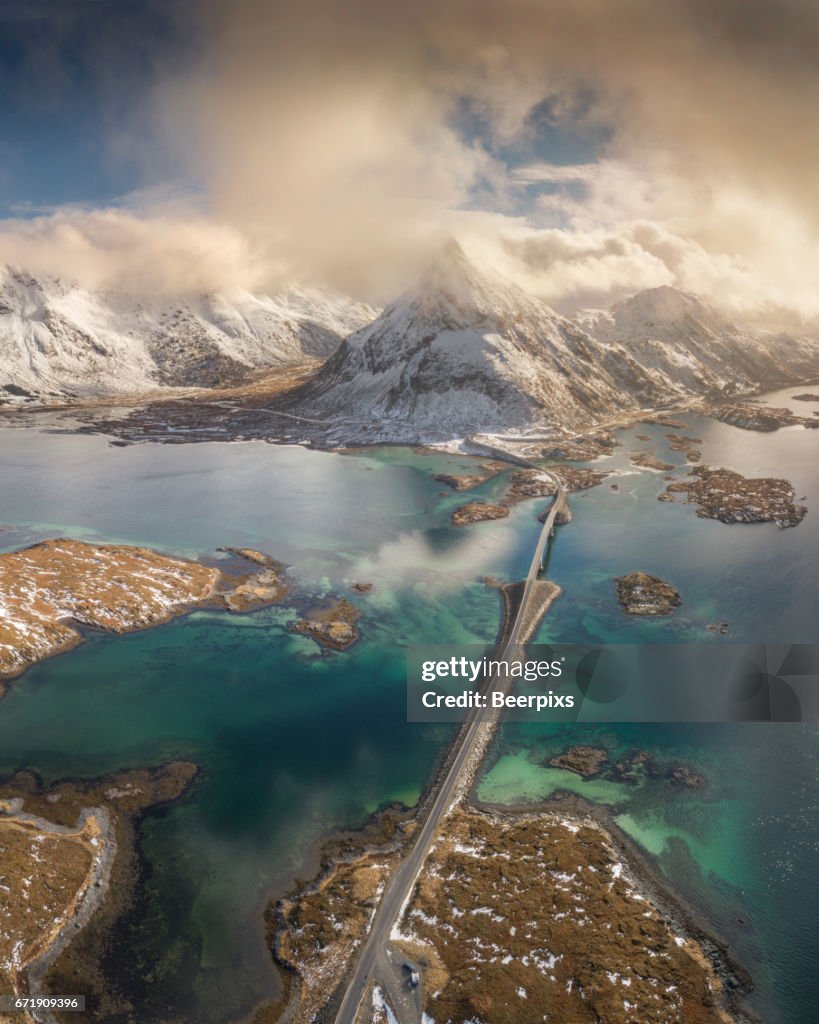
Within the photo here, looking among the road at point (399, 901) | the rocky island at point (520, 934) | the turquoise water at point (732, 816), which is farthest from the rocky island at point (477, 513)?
the rocky island at point (520, 934)

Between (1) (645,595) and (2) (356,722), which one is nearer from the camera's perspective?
(2) (356,722)

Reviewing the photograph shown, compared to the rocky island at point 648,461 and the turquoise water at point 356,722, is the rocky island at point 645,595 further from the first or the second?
the rocky island at point 648,461

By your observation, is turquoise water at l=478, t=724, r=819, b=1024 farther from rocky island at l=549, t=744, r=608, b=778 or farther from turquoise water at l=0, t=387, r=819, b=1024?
rocky island at l=549, t=744, r=608, b=778

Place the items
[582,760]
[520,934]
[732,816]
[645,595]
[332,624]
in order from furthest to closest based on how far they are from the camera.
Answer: [645,595] → [332,624] → [582,760] → [732,816] → [520,934]

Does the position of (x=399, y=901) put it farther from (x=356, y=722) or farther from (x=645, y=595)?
(x=645, y=595)

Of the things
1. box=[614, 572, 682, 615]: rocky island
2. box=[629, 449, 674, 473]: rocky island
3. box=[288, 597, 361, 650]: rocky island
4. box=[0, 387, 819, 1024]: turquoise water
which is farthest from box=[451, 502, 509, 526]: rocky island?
box=[629, 449, 674, 473]: rocky island

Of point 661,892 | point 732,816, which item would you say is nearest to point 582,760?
point 732,816

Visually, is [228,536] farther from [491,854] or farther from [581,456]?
[581,456]
